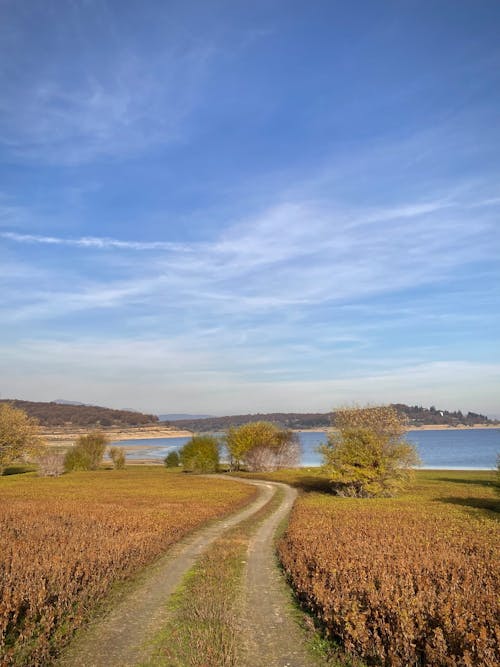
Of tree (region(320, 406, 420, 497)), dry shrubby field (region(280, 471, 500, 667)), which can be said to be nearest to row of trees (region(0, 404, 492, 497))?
tree (region(320, 406, 420, 497))

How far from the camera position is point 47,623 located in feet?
30.2

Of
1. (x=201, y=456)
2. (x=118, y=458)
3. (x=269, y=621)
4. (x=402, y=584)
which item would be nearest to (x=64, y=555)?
(x=269, y=621)

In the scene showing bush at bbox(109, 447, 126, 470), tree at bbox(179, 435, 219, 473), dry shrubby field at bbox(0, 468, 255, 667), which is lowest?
bush at bbox(109, 447, 126, 470)

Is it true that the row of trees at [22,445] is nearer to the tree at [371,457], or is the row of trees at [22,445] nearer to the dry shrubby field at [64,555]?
the dry shrubby field at [64,555]

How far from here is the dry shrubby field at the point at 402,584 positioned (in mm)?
7973

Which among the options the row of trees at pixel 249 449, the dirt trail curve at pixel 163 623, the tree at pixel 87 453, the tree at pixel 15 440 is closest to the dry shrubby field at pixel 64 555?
the dirt trail curve at pixel 163 623

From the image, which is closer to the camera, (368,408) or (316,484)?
(368,408)

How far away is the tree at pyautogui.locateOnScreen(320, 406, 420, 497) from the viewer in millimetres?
37969

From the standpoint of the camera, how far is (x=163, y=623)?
10.2m

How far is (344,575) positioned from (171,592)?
4.77 m

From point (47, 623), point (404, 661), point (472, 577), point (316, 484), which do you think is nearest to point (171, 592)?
point (47, 623)

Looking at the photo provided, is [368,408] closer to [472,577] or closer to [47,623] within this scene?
[472,577]

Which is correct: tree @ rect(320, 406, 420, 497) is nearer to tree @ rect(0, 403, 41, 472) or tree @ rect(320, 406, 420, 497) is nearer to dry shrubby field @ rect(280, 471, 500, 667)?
dry shrubby field @ rect(280, 471, 500, 667)

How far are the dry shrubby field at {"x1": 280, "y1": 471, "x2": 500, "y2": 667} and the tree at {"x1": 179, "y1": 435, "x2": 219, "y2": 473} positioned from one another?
2072 inches
